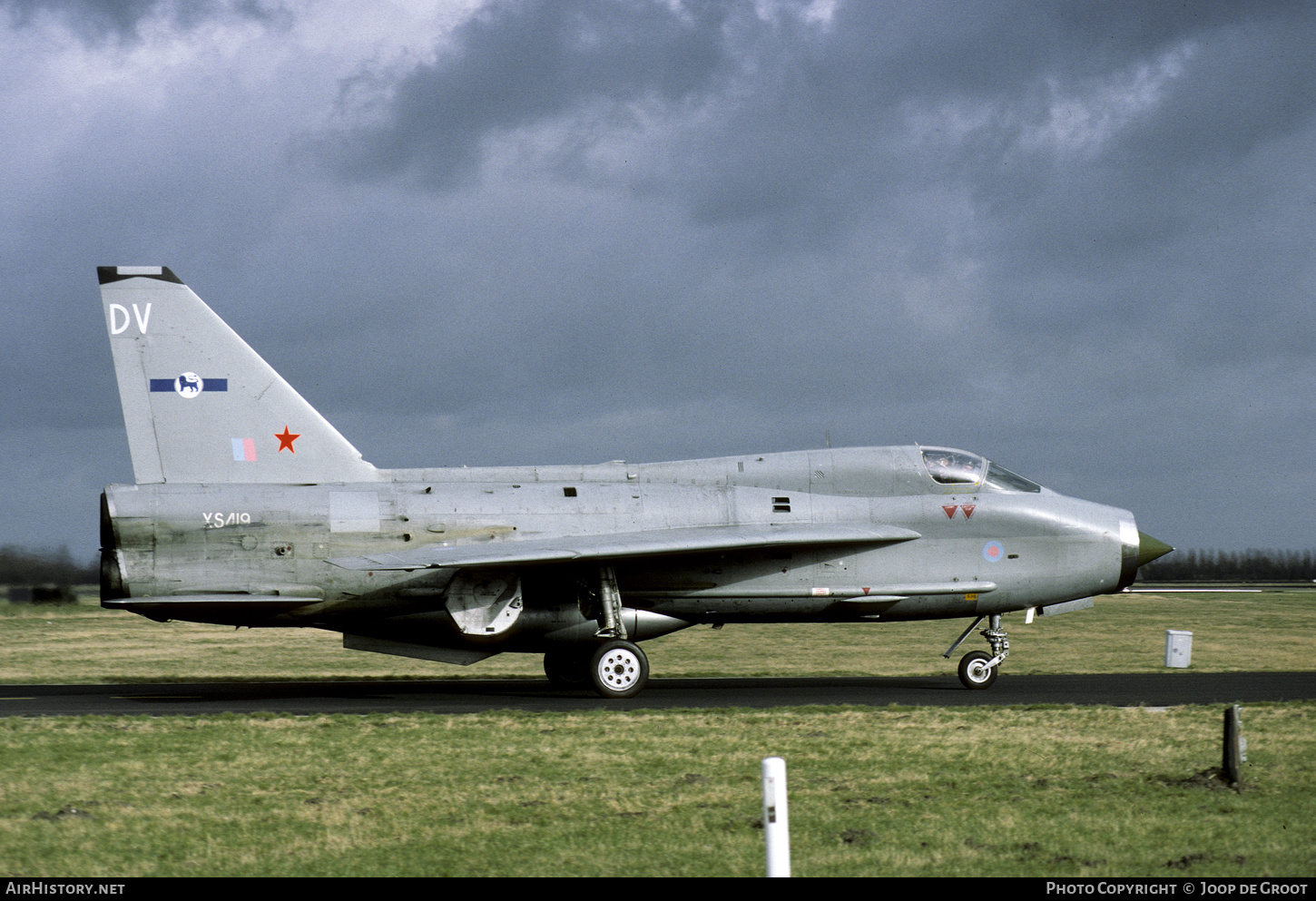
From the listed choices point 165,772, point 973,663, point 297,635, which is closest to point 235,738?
point 165,772

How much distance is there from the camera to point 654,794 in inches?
391

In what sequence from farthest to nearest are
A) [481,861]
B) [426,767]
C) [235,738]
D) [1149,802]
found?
1. [235,738]
2. [426,767]
3. [1149,802]
4. [481,861]

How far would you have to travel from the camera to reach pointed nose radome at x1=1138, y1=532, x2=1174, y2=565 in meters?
19.0

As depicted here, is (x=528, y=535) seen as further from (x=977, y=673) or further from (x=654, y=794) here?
(x=654, y=794)

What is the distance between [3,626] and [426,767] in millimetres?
31558

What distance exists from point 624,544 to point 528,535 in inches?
66.8

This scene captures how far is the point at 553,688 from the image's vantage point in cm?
1916

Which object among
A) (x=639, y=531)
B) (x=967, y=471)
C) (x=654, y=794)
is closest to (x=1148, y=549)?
(x=967, y=471)

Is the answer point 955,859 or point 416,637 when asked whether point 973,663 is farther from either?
point 955,859

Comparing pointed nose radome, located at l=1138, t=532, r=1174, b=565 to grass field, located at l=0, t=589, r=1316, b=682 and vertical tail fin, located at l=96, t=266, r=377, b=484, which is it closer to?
grass field, located at l=0, t=589, r=1316, b=682

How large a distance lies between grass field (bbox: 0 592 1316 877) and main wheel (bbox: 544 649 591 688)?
4605mm

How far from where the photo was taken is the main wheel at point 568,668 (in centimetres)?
1917

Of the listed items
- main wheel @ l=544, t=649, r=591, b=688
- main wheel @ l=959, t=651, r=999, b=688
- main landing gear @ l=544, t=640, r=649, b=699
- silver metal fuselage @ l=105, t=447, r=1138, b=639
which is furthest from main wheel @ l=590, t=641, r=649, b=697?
main wheel @ l=959, t=651, r=999, b=688

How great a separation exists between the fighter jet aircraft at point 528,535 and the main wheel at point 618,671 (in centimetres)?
3
